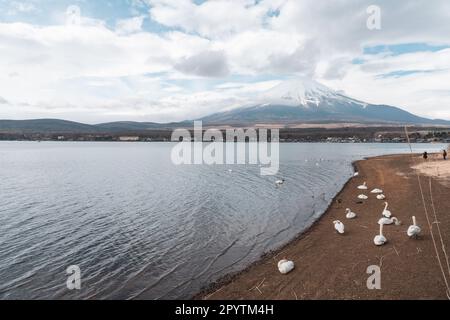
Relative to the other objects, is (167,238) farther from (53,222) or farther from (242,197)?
(242,197)

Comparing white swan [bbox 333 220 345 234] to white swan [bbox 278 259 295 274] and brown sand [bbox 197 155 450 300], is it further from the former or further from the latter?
white swan [bbox 278 259 295 274]

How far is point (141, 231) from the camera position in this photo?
84.4 feet

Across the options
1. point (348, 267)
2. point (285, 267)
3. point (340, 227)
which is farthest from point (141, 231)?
point (348, 267)

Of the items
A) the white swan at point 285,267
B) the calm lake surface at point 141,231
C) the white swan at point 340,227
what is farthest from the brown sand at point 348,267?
the calm lake surface at point 141,231

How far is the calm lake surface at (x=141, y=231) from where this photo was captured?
17375 millimetres

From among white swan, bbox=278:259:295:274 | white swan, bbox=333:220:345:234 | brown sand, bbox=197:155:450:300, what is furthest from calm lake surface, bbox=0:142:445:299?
white swan, bbox=333:220:345:234

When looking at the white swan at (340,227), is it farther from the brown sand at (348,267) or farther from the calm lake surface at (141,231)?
the calm lake surface at (141,231)

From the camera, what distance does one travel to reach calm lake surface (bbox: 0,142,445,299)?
1738cm

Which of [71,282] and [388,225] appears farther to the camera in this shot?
[388,225]

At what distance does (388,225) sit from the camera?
22.6 metres

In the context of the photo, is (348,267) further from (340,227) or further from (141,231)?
(141,231)
